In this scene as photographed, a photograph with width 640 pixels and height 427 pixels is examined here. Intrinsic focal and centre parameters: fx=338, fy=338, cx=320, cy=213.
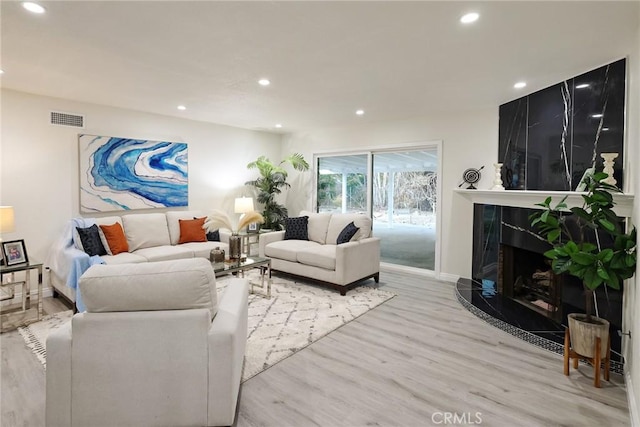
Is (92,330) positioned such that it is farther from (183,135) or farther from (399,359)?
(183,135)

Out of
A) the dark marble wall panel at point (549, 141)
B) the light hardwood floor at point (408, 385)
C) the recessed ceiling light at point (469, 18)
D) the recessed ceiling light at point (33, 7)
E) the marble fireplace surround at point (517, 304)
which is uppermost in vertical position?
the recessed ceiling light at point (469, 18)

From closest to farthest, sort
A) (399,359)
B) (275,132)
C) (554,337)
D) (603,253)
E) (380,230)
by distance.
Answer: (603,253) < (399,359) < (554,337) < (380,230) < (275,132)

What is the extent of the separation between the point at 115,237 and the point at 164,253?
23.8 inches

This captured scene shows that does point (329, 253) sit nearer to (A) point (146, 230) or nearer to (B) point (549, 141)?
(A) point (146, 230)

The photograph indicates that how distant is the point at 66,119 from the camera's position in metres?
4.24

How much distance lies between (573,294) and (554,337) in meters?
0.48

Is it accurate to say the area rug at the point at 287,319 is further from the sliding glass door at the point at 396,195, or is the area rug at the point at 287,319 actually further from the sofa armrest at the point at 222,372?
the sliding glass door at the point at 396,195

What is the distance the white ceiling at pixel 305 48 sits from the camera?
2133 millimetres

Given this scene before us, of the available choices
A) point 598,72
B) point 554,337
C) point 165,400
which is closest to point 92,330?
point 165,400

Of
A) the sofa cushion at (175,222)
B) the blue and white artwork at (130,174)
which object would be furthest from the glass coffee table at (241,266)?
the blue and white artwork at (130,174)

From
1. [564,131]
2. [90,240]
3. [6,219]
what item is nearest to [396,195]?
[564,131]

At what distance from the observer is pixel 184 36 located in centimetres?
249

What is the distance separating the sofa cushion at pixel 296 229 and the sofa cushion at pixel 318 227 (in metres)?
0.08

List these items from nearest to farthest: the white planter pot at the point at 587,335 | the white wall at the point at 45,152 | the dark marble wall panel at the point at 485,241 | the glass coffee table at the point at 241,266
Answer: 1. the white planter pot at the point at 587,335
2. the glass coffee table at the point at 241,266
3. the white wall at the point at 45,152
4. the dark marble wall panel at the point at 485,241
